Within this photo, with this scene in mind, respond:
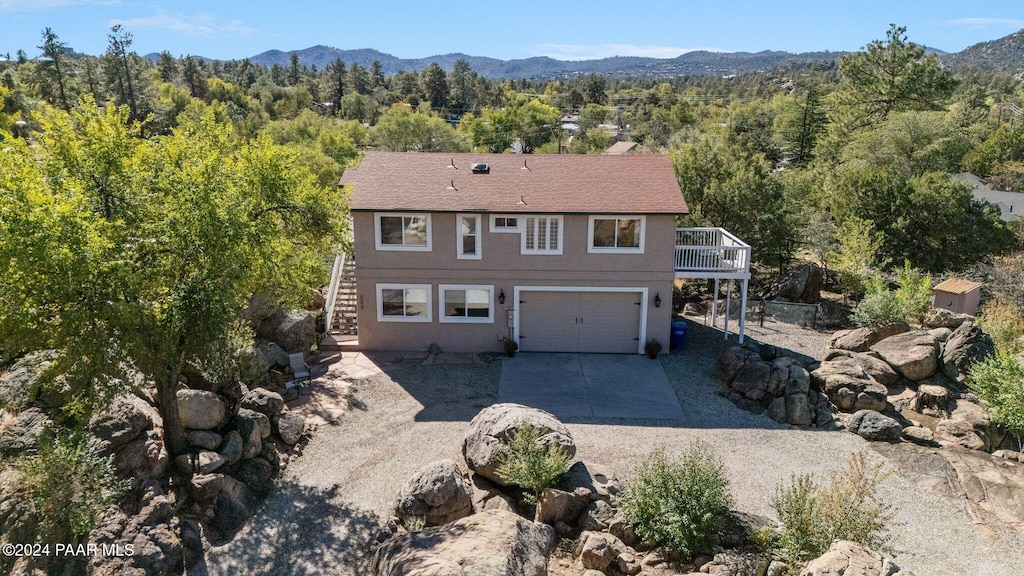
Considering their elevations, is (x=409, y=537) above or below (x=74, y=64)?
below

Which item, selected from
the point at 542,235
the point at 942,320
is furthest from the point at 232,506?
the point at 942,320

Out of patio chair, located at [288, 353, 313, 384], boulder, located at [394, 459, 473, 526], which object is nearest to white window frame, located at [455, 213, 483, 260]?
patio chair, located at [288, 353, 313, 384]

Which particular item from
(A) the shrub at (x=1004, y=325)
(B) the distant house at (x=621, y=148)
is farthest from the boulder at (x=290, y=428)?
(B) the distant house at (x=621, y=148)

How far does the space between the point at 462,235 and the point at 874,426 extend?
1280 cm

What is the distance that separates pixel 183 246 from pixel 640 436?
1104cm

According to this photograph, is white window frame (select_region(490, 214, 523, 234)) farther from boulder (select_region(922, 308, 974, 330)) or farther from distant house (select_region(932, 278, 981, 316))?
distant house (select_region(932, 278, 981, 316))

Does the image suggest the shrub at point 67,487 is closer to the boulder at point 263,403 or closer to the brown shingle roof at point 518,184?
the boulder at point 263,403

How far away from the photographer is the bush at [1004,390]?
15.1 m

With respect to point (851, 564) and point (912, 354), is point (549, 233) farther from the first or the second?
point (851, 564)

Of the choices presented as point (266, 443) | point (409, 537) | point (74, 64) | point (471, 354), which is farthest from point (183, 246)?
point (74, 64)

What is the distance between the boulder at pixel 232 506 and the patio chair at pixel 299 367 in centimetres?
606

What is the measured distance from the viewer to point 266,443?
537 inches

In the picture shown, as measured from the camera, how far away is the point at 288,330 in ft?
63.6

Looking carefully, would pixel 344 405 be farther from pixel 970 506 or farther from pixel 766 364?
pixel 970 506
